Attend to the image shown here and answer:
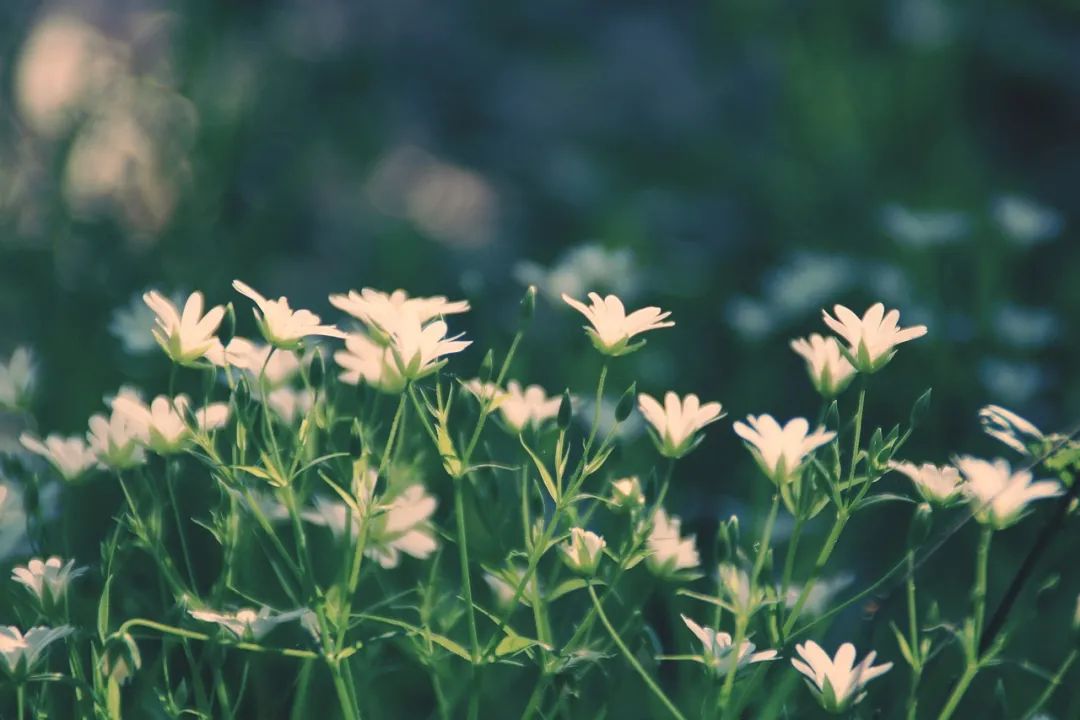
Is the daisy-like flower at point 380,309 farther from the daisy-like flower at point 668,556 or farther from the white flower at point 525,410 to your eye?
the daisy-like flower at point 668,556

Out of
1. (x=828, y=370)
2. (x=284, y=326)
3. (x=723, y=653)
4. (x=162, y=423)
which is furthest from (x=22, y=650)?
(x=828, y=370)

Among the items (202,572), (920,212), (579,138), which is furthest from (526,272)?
(579,138)

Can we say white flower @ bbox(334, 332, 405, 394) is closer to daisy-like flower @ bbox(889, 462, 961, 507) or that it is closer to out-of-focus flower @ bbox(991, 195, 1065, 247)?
daisy-like flower @ bbox(889, 462, 961, 507)

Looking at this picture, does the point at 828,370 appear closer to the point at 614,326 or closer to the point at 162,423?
the point at 614,326

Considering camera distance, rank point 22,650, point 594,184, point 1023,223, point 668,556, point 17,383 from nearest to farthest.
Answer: point 22,650, point 668,556, point 17,383, point 1023,223, point 594,184

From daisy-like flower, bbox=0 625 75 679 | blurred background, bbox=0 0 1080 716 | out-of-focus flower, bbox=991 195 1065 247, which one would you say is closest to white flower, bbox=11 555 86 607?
daisy-like flower, bbox=0 625 75 679

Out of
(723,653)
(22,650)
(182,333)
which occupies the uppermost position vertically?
(182,333)

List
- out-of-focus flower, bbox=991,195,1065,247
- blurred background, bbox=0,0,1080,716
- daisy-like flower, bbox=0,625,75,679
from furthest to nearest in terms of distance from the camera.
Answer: out-of-focus flower, bbox=991,195,1065,247
blurred background, bbox=0,0,1080,716
daisy-like flower, bbox=0,625,75,679
